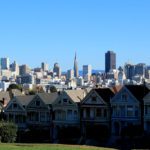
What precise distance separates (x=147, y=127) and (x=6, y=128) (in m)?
15.8

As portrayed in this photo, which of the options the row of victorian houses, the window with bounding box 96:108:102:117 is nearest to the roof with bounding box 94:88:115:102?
the row of victorian houses

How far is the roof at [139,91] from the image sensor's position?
66556mm

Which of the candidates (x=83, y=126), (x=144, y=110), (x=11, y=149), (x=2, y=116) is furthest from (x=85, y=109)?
(x=11, y=149)

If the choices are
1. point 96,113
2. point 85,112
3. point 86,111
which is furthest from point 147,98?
point 85,112

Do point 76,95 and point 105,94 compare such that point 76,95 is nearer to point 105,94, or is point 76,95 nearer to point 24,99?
point 105,94

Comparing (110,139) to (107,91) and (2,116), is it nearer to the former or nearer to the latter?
(107,91)

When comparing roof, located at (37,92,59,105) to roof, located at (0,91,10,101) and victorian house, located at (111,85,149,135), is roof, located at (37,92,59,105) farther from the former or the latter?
roof, located at (0,91,10,101)

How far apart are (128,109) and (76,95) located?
8189 mm

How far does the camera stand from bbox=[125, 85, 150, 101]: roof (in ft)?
→ 218

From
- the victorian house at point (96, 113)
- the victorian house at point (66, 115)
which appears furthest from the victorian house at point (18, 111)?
the victorian house at point (96, 113)

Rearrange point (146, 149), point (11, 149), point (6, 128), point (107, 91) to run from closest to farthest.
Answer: point (11, 149), point (146, 149), point (6, 128), point (107, 91)

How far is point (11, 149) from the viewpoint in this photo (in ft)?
144

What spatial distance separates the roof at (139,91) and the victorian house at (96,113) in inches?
108

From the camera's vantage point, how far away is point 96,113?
69.5 metres
